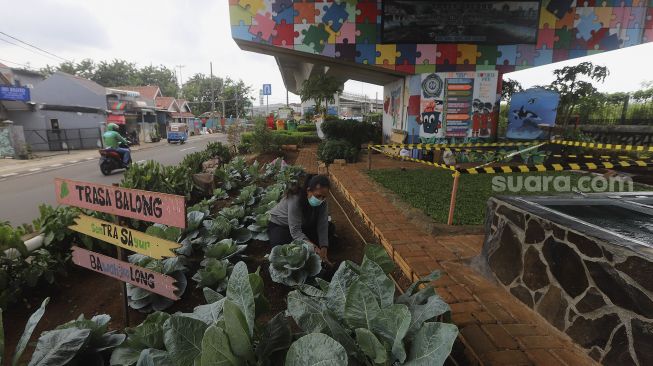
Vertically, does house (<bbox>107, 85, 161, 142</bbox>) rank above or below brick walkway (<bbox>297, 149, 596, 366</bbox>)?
above

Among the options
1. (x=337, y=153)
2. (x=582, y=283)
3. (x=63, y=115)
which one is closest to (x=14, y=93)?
(x=63, y=115)

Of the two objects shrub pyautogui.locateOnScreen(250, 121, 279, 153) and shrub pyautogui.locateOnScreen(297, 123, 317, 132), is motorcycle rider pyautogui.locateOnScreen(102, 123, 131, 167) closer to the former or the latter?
shrub pyautogui.locateOnScreen(250, 121, 279, 153)

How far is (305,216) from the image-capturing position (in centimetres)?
321

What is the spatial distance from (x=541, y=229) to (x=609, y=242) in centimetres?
49

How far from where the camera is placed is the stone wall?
1626 millimetres

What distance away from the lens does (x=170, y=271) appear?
8.26 ft

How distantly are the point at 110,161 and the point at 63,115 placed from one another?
15156mm

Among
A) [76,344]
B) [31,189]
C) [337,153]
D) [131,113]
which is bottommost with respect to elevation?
[31,189]

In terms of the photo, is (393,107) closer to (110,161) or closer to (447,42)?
(447,42)

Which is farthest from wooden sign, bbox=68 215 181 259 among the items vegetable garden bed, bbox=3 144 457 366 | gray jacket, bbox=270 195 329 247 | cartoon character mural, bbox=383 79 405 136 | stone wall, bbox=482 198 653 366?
cartoon character mural, bbox=383 79 405 136

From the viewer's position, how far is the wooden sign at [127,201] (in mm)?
1873

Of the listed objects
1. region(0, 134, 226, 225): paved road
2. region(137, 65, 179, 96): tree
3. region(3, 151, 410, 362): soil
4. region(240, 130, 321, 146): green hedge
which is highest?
region(137, 65, 179, 96): tree

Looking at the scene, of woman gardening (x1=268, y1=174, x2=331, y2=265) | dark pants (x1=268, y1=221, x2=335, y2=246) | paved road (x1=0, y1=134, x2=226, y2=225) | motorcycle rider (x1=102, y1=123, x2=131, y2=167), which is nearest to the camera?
woman gardening (x1=268, y1=174, x2=331, y2=265)

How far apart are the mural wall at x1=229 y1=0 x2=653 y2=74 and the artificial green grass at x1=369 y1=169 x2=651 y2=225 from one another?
335 centimetres
